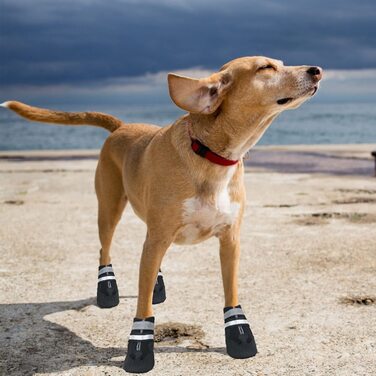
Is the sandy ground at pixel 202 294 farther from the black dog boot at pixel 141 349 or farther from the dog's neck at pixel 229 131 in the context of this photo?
the dog's neck at pixel 229 131

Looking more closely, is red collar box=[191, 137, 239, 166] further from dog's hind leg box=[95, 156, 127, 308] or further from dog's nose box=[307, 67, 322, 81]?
dog's hind leg box=[95, 156, 127, 308]

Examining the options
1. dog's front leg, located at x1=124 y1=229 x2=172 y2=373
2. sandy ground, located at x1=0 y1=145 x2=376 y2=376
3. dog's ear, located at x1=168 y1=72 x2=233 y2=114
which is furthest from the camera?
sandy ground, located at x1=0 y1=145 x2=376 y2=376

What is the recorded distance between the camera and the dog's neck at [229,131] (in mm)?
3891

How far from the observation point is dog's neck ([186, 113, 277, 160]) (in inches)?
153

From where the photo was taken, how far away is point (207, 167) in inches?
159

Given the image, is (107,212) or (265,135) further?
(265,135)

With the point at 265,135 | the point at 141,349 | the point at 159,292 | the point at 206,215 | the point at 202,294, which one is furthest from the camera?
the point at 265,135

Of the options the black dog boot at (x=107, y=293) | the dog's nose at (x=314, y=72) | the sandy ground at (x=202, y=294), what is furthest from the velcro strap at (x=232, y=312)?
the dog's nose at (x=314, y=72)

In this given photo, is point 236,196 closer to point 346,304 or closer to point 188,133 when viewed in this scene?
point 188,133

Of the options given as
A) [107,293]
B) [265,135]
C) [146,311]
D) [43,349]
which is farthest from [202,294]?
[265,135]

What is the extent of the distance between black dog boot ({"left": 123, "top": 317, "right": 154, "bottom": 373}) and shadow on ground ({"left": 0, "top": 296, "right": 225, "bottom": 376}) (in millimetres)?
176

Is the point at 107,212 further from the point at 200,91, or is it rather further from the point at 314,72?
the point at 314,72

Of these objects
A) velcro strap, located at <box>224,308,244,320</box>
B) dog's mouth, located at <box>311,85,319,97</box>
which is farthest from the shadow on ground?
dog's mouth, located at <box>311,85,319,97</box>

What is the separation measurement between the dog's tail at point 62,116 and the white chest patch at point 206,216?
1957mm
